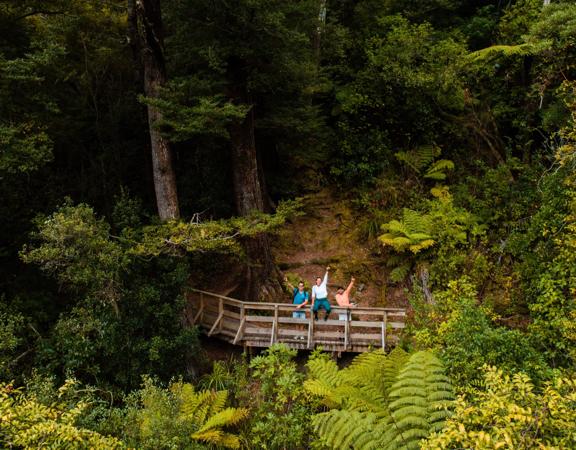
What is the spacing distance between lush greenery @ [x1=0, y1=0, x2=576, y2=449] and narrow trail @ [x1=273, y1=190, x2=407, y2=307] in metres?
0.20

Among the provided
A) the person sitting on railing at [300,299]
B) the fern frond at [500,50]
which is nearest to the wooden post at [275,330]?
the person sitting on railing at [300,299]

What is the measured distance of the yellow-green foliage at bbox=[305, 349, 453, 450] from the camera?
16.7 feet

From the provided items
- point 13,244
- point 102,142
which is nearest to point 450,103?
point 102,142

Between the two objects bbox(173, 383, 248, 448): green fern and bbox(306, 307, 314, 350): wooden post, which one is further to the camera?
bbox(306, 307, 314, 350): wooden post

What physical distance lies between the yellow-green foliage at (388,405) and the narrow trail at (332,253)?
5.79 metres

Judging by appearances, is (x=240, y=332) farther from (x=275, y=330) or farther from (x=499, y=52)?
(x=499, y=52)

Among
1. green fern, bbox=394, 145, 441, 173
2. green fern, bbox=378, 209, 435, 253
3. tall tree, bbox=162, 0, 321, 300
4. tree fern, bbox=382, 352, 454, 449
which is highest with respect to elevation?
tall tree, bbox=162, 0, 321, 300

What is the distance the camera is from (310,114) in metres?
12.5

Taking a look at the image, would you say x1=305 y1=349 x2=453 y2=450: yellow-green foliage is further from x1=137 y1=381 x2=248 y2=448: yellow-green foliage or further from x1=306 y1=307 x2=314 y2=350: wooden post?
x1=306 y1=307 x2=314 y2=350: wooden post

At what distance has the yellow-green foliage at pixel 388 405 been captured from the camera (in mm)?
5098

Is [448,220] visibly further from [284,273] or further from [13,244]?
[13,244]

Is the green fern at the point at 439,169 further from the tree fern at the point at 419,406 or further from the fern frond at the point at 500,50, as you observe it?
the tree fern at the point at 419,406

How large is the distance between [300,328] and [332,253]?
3290 mm

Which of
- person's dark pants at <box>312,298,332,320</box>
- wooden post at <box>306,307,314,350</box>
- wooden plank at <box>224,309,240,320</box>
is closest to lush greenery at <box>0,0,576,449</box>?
wooden post at <box>306,307,314,350</box>
